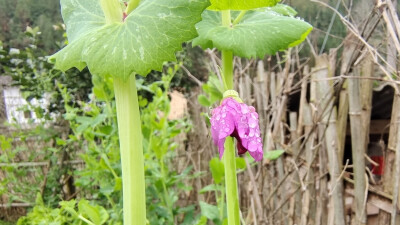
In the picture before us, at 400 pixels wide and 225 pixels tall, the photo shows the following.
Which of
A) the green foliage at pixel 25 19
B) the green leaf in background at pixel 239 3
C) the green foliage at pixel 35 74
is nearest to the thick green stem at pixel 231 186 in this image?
the green leaf in background at pixel 239 3

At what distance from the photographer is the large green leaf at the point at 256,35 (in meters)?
0.31

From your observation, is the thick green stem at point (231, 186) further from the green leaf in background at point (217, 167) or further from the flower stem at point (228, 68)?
the green leaf in background at point (217, 167)

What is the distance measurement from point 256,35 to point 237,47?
0.04m

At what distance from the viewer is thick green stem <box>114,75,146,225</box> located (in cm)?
27

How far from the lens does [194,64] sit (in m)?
3.05

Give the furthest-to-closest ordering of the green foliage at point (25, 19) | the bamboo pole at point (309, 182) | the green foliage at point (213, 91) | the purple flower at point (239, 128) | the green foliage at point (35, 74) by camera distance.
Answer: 1. the green foliage at point (25, 19)
2. the green foliage at point (35, 74)
3. the bamboo pole at point (309, 182)
4. the green foliage at point (213, 91)
5. the purple flower at point (239, 128)

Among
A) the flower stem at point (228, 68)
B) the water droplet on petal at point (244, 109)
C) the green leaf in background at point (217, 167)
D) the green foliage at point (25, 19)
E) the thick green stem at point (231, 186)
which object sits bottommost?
the green leaf in background at point (217, 167)

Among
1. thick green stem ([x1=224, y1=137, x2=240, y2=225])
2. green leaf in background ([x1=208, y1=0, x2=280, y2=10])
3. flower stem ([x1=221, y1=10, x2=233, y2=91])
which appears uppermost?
green leaf in background ([x1=208, y1=0, x2=280, y2=10])

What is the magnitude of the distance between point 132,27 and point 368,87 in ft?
2.56

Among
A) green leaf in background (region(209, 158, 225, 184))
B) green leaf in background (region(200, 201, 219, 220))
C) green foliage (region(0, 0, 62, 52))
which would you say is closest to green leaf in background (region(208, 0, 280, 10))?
green leaf in background (region(209, 158, 225, 184))

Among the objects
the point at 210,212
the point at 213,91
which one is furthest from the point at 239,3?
the point at 210,212

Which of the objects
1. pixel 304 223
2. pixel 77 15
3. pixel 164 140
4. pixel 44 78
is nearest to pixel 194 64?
pixel 44 78

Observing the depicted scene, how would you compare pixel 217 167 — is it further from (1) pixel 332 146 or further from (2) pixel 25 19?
(2) pixel 25 19

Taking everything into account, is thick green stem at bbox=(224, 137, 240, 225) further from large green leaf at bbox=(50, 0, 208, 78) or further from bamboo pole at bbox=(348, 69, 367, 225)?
bamboo pole at bbox=(348, 69, 367, 225)
